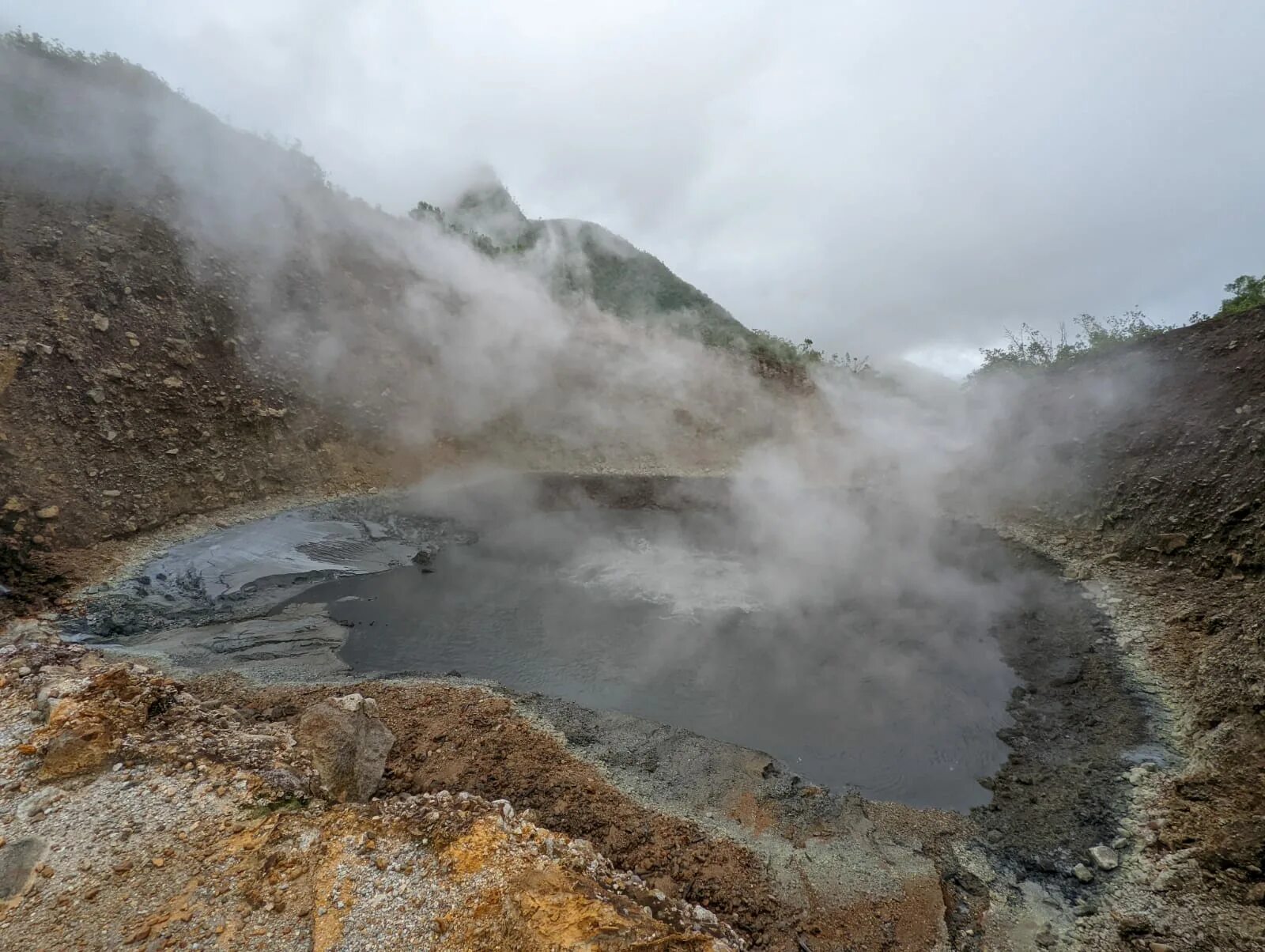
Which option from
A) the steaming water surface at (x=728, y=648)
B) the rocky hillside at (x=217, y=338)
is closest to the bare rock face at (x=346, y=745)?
the steaming water surface at (x=728, y=648)

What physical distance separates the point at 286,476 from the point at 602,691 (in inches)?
335

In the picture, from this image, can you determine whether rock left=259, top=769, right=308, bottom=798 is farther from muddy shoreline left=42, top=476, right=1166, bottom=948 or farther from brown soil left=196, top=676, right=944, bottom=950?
muddy shoreline left=42, top=476, right=1166, bottom=948

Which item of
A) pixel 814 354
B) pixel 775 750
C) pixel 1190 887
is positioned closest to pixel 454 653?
pixel 775 750

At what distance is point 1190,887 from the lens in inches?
133

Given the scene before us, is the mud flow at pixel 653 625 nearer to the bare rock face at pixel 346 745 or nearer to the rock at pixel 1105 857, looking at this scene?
the rock at pixel 1105 857

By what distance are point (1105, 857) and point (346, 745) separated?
5182mm

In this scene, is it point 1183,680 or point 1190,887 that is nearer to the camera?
point 1190,887

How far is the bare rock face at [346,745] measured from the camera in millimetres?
3936

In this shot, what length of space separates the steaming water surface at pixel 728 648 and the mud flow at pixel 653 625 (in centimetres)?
2

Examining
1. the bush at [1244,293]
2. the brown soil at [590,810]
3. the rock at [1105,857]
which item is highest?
the bush at [1244,293]

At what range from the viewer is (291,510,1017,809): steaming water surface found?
5148 millimetres

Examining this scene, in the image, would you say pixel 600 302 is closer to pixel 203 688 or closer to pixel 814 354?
pixel 814 354

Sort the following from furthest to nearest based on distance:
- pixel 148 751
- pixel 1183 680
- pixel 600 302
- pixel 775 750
→ pixel 600 302 < pixel 1183 680 < pixel 775 750 < pixel 148 751

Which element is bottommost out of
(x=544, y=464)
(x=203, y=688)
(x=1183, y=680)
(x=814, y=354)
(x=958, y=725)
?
(x=203, y=688)
